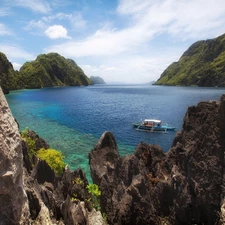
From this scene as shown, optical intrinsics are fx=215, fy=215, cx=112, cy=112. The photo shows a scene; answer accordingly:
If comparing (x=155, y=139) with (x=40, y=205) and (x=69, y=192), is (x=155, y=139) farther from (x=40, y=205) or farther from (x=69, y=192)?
(x=40, y=205)

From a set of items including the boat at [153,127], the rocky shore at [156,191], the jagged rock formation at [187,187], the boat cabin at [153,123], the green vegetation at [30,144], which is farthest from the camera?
the boat cabin at [153,123]

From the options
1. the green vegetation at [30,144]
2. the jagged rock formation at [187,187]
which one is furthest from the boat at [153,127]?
the jagged rock formation at [187,187]

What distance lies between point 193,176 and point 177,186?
1.71 metres

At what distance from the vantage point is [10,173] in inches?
327

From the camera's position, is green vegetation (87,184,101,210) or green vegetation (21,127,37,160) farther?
green vegetation (21,127,37,160)

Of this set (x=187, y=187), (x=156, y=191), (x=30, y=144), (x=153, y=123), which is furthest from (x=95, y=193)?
(x=153, y=123)

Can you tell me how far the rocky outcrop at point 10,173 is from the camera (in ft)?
26.9

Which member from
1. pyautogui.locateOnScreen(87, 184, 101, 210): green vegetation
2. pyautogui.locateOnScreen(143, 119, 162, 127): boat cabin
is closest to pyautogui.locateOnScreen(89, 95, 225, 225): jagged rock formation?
pyautogui.locateOnScreen(87, 184, 101, 210): green vegetation

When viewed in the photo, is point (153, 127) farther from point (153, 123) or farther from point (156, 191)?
point (156, 191)

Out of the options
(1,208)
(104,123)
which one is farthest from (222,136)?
(104,123)

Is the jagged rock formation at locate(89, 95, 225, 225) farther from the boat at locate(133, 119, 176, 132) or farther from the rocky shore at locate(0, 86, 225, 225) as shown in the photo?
the boat at locate(133, 119, 176, 132)

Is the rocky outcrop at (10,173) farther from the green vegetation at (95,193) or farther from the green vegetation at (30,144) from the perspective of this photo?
the green vegetation at (30,144)

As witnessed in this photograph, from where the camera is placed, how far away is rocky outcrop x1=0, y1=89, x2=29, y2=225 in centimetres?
819

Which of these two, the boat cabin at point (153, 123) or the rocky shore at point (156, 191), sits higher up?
the rocky shore at point (156, 191)
